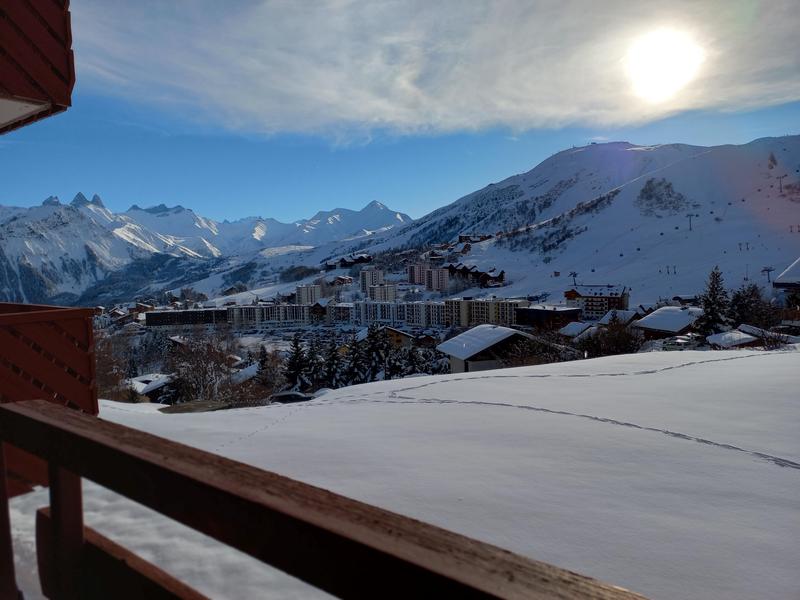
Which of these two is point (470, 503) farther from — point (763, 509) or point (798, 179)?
point (798, 179)

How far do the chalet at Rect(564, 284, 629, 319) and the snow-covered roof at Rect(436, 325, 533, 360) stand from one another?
3830 cm

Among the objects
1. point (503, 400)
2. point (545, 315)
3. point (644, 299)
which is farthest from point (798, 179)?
point (503, 400)

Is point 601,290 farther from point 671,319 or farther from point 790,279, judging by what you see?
point 671,319

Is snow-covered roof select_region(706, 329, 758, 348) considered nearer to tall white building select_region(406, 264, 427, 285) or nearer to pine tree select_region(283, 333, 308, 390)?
pine tree select_region(283, 333, 308, 390)

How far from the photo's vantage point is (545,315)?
160ft

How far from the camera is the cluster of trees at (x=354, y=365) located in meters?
26.8

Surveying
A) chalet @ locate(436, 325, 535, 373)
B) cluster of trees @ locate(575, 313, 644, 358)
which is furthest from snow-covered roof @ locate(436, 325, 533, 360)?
cluster of trees @ locate(575, 313, 644, 358)

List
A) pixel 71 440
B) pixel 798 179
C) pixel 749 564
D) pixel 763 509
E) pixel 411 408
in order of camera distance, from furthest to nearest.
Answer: pixel 798 179 → pixel 411 408 → pixel 763 509 → pixel 749 564 → pixel 71 440

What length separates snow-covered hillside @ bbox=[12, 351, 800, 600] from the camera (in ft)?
6.81

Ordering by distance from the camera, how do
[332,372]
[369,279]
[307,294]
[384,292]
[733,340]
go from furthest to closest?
[369,279] < [307,294] < [384,292] < [332,372] < [733,340]

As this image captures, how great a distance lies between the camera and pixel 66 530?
4.50 ft

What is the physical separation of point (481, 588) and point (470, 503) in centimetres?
210

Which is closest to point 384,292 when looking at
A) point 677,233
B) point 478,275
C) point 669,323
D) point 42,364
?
point 478,275

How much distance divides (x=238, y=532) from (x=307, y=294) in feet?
308
